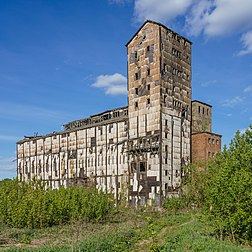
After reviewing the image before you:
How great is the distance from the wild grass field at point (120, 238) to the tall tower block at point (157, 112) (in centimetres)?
717

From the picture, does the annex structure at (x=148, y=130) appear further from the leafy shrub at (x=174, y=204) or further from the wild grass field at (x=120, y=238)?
the wild grass field at (x=120, y=238)

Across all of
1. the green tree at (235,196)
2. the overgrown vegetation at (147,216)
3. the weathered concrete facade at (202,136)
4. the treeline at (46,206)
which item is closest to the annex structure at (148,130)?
the weathered concrete facade at (202,136)

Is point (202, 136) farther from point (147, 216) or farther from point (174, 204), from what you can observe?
point (147, 216)

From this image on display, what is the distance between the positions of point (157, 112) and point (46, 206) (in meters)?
15.7

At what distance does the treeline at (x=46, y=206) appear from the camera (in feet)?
89.5

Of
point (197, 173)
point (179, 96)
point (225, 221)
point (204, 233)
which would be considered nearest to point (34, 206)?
point (204, 233)

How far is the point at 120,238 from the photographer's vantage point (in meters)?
21.6

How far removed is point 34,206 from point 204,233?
43.2ft

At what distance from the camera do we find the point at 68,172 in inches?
1930

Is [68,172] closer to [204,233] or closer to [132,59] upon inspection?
[132,59]

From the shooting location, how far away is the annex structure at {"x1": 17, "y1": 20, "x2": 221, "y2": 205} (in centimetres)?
3738

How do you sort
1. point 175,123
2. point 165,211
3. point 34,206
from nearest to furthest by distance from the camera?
point 34,206 < point 165,211 < point 175,123

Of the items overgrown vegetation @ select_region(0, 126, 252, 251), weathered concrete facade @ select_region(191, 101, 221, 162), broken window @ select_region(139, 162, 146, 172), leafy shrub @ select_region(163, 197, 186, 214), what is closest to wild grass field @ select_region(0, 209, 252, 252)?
overgrown vegetation @ select_region(0, 126, 252, 251)

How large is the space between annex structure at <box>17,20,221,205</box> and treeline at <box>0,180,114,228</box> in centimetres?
470
